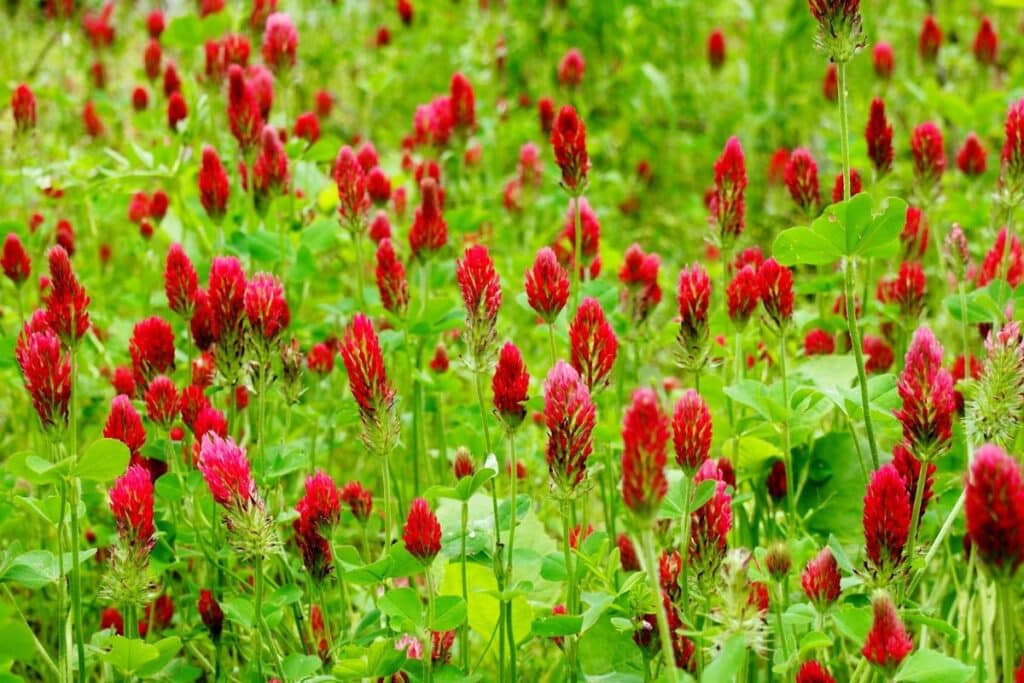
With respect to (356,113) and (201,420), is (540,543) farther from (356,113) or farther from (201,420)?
(356,113)

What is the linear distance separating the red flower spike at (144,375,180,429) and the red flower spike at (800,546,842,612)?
1063 mm

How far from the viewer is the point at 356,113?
6.17 m

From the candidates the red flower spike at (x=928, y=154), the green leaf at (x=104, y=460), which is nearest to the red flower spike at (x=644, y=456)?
the green leaf at (x=104, y=460)

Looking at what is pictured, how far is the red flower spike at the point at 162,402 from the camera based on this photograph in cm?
194

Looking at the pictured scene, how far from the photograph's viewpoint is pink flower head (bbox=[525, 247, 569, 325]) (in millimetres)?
1705

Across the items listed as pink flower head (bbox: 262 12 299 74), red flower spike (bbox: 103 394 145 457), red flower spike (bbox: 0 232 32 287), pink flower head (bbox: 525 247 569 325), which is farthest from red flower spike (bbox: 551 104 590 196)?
pink flower head (bbox: 262 12 299 74)

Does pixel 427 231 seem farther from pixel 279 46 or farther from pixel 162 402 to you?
pixel 279 46

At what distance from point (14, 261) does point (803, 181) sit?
1569mm

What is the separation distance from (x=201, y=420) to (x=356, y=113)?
4483mm

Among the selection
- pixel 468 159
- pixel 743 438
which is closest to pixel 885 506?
pixel 743 438

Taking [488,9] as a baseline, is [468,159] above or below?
below

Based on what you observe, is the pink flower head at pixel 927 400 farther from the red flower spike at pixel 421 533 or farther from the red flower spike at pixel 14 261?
the red flower spike at pixel 14 261

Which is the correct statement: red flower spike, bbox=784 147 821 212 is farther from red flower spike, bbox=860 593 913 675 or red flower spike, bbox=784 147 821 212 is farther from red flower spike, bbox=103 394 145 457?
red flower spike, bbox=103 394 145 457

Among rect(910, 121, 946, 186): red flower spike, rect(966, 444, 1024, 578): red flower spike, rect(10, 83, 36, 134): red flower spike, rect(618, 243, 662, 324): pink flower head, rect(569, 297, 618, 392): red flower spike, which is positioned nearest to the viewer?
rect(966, 444, 1024, 578): red flower spike
